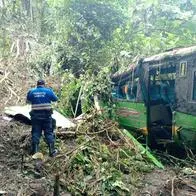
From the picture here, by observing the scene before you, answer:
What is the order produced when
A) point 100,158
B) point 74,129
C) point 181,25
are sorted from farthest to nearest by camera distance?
1. point 181,25
2. point 74,129
3. point 100,158

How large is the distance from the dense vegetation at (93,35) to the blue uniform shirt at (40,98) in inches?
211

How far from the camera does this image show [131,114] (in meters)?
9.63

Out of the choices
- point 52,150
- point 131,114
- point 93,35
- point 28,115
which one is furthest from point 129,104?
point 93,35

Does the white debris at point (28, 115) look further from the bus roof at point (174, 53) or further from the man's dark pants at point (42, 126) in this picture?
the bus roof at point (174, 53)

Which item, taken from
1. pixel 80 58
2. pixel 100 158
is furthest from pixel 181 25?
pixel 100 158

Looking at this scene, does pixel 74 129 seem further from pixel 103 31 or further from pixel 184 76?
pixel 103 31

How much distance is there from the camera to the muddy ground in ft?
18.9

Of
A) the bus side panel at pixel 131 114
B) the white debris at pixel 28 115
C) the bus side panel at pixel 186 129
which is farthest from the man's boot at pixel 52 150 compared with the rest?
the bus side panel at pixel 131 114

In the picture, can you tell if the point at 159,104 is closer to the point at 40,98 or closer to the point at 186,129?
the point at 186,129

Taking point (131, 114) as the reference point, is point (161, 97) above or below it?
above

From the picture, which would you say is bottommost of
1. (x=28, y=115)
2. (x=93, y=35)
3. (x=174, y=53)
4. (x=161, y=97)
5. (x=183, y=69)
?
(x=28, y=115)

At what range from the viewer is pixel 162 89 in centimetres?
875

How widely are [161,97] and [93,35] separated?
695cm

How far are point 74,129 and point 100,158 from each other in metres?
1.42
